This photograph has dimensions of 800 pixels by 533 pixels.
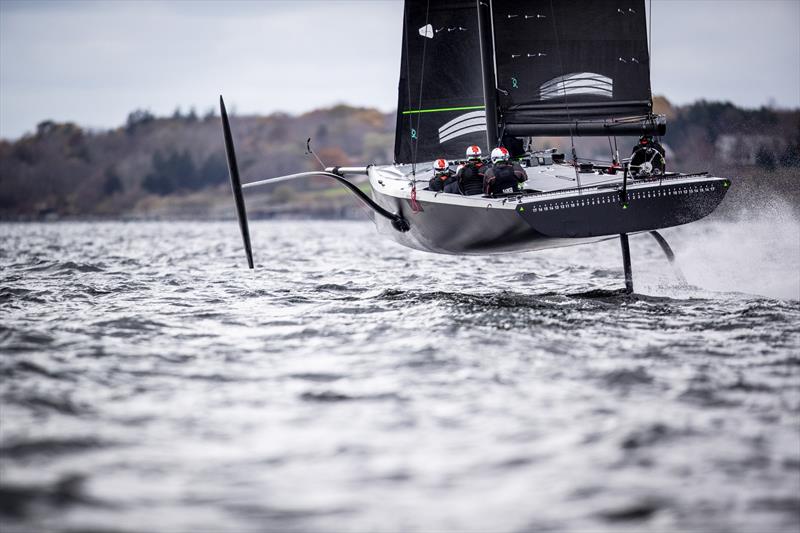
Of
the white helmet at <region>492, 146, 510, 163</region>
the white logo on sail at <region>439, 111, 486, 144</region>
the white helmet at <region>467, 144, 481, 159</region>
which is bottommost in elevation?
the white helmet at <region>492, 146, 510, 163</region>

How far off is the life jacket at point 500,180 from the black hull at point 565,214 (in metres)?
0.35

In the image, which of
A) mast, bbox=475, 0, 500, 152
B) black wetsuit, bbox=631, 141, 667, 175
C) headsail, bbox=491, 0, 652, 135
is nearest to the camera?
black wetsuit, bbox=631, 141, 667, 175

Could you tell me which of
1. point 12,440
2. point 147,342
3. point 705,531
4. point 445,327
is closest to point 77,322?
point 147,342

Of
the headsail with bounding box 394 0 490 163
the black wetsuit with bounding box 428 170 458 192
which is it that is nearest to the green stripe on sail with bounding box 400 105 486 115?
the headsail with bounding box 394 0 490 163

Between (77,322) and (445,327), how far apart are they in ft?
14.5

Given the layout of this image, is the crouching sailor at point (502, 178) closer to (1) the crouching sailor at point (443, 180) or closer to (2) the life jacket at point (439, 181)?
(1) the crouching sailor at point (443, 180)

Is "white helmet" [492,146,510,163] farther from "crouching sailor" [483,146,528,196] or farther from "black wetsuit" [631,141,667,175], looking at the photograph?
"black wetsuit" [631,141,667,175]

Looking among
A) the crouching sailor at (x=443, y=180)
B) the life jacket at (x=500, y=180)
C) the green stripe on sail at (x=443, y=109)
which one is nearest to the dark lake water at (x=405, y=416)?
the life jacket at (x=500, y=180)

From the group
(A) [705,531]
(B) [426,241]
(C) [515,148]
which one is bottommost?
(A) [705,531]

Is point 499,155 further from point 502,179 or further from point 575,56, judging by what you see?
point 575,56

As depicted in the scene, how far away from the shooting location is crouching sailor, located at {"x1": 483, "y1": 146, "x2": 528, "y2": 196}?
45.0 ft

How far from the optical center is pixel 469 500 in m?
5.07

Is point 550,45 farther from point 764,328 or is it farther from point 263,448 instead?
point 263,448

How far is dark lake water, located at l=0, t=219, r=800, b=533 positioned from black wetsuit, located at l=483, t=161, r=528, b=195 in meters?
1.64
